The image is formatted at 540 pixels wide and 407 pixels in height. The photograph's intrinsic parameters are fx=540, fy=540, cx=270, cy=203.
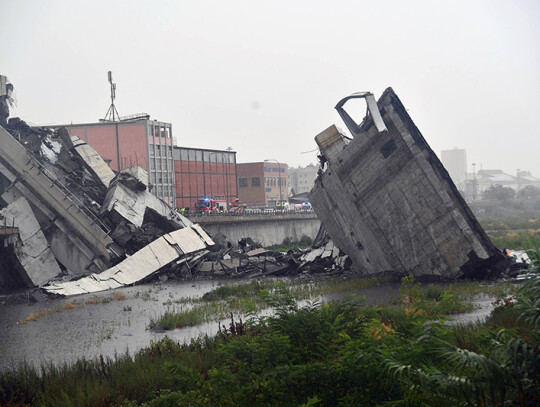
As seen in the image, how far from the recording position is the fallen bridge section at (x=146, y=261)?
24562 millimetres

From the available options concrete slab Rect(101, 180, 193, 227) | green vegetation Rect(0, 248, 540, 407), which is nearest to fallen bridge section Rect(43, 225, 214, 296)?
concrete slab Rect(101, 180, 193, 227)

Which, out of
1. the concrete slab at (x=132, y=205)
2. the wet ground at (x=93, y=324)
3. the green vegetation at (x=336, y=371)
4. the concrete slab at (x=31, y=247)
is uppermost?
the concrete slab at (x=132, y=205)

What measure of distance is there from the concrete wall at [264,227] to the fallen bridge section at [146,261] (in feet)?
28.9

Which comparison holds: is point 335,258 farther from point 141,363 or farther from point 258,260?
point 141,363

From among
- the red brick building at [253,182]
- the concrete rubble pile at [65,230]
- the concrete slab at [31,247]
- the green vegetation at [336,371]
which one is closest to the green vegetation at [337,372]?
the green vegetation at [336,371]

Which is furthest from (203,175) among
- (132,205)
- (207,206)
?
(132,205)

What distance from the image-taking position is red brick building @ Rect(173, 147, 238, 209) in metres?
59.4

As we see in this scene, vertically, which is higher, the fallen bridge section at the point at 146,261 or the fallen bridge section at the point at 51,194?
the fallen bridge section at the point at 51,194

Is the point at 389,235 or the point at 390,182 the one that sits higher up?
the point at 390,182

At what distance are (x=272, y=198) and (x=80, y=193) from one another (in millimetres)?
61358

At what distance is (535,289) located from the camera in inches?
213

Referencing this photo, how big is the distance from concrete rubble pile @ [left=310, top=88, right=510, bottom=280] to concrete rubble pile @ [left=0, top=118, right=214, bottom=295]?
36.5ft

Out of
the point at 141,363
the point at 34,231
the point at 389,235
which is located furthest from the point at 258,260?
the point at 141,363

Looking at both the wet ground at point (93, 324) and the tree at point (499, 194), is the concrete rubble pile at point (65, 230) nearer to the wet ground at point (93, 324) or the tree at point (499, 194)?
the wet ground at point (93, 324)
